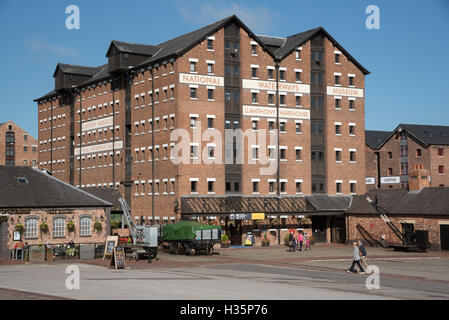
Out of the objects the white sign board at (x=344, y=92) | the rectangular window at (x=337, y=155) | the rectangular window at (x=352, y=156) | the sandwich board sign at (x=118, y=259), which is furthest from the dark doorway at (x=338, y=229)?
the sandwich board sign at (x=118, y=259)

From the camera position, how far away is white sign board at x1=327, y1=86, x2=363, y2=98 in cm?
7069

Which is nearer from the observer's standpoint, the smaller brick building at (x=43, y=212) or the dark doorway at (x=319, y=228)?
the smaller brick building at (x=43, y=212)

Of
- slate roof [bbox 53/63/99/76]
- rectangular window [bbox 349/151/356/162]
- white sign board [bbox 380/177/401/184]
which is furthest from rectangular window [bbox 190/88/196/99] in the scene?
white sign board [bbox 380/177/401/184]

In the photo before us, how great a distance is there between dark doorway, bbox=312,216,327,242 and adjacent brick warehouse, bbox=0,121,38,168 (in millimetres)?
80736

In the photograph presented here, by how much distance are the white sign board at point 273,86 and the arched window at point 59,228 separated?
23.1 meters

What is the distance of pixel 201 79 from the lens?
63.5m

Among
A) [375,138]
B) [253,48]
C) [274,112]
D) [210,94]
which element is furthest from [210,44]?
[375,138]

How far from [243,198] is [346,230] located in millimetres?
10631

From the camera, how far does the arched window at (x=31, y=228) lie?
166 feet

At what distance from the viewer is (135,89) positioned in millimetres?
69688

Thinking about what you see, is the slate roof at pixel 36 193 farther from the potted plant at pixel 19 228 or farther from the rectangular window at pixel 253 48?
the rectangular window at pixel 253 48

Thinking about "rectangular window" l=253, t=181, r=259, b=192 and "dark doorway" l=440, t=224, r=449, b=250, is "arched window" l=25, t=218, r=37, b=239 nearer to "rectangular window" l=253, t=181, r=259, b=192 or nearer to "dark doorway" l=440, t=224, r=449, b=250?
"rectangular window" l=253, t=181, r=259, b=192
